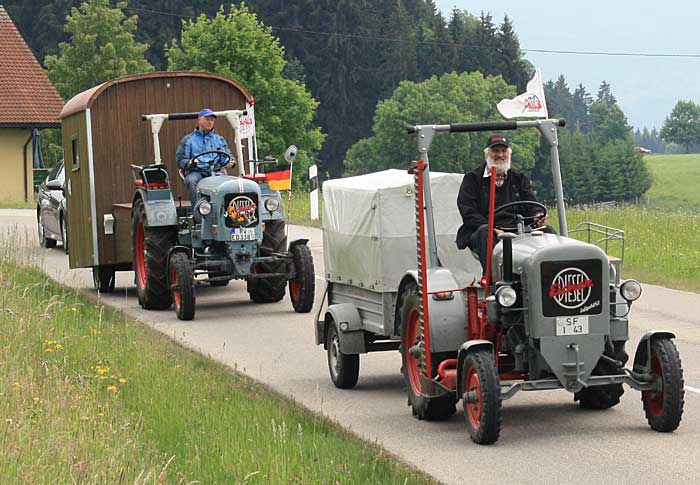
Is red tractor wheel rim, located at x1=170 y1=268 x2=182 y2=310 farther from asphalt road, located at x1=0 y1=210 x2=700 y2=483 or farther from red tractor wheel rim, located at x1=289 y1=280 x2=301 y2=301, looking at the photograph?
red tractor wheel rim, located at x1=289 y1=280 x2=301 y2=301

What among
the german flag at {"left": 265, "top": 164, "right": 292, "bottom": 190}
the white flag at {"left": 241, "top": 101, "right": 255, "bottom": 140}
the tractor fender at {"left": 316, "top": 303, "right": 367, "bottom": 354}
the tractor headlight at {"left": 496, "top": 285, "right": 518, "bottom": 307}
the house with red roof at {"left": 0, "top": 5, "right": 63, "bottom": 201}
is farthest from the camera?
the house with red roof at {"left": 0, "top": 5, "right": 63, "bottom": 201}

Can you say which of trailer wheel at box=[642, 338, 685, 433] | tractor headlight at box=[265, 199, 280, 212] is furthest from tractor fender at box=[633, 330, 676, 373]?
tractor headlight at box=[265, 199, 280, 212]

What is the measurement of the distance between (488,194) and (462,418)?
1.56m

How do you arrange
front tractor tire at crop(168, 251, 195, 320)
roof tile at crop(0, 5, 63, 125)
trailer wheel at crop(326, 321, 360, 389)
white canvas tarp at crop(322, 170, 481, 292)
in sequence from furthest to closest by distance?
roof tile at crop(0, 5, 63, 125)
front tractor tire at crop(168, 251, 195, 320)
trailer wheel at crop(326, 321, 360, 389)
white canvas tarp at crop(322, 170, 481, 292)

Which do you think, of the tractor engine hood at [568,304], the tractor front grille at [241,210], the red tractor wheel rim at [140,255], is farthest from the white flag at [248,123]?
the tractor engine hood at [568,304]

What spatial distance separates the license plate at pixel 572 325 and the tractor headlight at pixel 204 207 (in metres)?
8.18

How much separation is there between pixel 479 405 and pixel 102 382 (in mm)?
3037

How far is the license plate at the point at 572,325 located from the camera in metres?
8.83

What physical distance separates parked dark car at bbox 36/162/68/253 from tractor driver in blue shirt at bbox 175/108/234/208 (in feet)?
28.3

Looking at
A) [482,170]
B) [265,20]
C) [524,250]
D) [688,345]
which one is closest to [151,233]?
[688,345]

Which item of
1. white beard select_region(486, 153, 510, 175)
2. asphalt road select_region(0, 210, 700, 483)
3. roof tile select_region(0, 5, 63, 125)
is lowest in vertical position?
asphalt road select_region(0, 210, 700, 483)

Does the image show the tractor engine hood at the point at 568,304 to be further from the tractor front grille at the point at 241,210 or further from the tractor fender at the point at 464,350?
the tractor front grille at the point at 241,210

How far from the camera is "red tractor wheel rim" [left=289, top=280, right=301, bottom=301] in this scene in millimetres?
16922

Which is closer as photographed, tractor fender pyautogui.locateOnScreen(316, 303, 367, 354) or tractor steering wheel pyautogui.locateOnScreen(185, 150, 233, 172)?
tractor fender pyautogui.locateOnScreen(316, 303, 367, 354)
